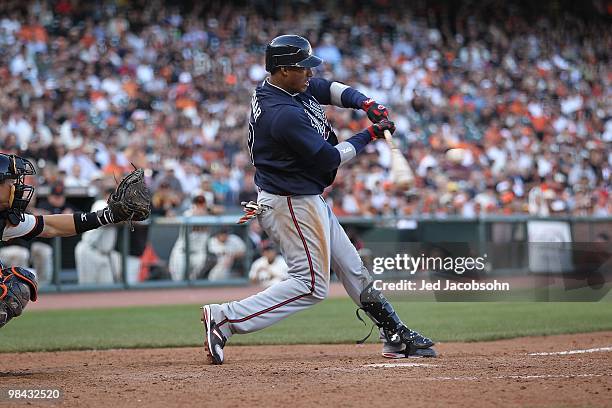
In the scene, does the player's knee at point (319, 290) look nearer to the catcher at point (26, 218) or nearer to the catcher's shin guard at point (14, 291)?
the catcher at point (26, 218)

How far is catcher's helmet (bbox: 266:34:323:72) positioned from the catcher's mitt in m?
1.11

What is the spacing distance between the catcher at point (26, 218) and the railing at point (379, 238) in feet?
21.9

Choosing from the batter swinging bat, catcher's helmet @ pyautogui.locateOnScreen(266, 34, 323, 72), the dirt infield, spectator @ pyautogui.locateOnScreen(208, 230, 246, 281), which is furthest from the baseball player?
spectator @ pyautogui.locateOnScreen(208, 230, 246, 281)

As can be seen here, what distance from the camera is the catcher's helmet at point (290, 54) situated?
228 inches

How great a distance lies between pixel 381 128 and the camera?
5.83 metres

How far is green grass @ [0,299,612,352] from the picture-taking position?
26.0ft

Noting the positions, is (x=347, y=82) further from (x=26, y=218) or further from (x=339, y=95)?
(x=26, y=218)

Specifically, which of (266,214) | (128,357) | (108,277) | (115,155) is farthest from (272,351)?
(115,155)

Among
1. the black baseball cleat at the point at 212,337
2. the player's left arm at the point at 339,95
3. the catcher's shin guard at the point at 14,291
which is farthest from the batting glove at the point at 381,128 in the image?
the catcher's shin guard at the point at 14,291

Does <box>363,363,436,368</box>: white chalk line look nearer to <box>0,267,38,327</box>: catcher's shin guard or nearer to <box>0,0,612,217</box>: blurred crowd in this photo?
<box>0,267,38,327</box>: catcher's shin guard

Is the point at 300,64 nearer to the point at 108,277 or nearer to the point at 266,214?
the point at 266,214

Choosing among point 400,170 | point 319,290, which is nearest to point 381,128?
point 400,170

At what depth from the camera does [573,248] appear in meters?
12.2

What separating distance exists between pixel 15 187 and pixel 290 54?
1867 millimetres
